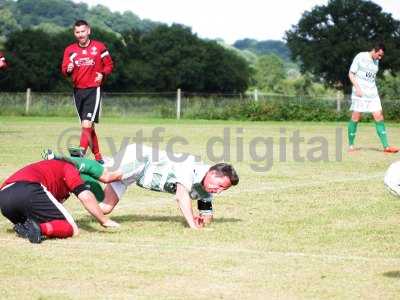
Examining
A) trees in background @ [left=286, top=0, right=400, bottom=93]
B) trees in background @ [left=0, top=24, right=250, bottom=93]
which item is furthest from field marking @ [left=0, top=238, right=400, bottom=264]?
trees in background @ [left=286, top=0, right=400, bottom=93]

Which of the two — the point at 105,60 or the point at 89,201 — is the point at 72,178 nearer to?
the point at 89,201

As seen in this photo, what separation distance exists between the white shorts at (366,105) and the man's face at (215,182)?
10.7m

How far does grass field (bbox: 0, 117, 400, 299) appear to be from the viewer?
6.39 metres

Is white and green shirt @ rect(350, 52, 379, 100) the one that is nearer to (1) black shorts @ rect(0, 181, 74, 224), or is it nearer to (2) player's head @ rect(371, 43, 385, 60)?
(2) player's head @ rect(371, 43, 385, 60)

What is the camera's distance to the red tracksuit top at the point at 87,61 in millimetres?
15234

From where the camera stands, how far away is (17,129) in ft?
89.8

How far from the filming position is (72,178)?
28.3 ft

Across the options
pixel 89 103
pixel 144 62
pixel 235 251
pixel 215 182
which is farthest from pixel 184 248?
pixel 144 62

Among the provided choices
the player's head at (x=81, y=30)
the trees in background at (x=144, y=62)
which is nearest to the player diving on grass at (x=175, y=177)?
the player's head at (x=81, y=30)

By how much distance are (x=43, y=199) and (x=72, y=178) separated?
1.27ft

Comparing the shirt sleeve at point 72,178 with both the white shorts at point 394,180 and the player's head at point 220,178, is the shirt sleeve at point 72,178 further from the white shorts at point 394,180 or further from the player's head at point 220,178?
the white shorts at point 394,180

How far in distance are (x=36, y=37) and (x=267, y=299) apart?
201 ft

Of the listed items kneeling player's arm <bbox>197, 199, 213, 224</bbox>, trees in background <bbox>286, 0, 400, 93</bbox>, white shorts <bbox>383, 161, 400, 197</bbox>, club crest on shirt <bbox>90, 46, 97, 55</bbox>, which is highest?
trees in background <bbox>286, 0, 400, 93</bbox>

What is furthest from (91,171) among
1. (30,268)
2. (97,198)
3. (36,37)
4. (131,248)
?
(36,37)
